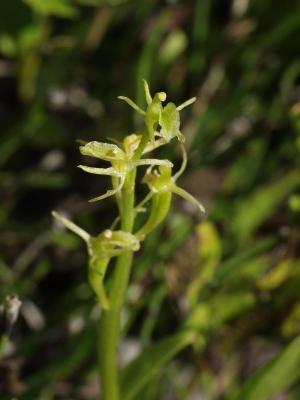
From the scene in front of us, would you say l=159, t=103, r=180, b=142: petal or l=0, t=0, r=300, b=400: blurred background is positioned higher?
l=0, t=0, r=300, b=400: blurred background

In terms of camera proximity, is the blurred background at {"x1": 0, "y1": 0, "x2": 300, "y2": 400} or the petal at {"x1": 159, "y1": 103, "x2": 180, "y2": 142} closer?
the petal at {"x1": 159, "y1": 103, "x2": 180, "y2": 142}

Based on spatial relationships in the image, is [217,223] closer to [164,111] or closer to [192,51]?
[192,51]

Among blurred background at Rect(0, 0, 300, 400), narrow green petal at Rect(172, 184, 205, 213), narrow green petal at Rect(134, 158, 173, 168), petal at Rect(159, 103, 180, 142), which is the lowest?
narrow green petal at Rect(172, 184, 205, 213)

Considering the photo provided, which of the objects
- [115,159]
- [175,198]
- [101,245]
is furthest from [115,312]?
[175,198]

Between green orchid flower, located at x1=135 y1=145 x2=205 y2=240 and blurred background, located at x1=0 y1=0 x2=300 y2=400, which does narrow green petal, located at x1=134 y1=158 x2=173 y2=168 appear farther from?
blurred background, located at x1=0 y1=0 x2=300 y2=400

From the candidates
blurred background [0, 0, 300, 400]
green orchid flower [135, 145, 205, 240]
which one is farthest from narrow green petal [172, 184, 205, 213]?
blurred background [0, 0, 300, 400]

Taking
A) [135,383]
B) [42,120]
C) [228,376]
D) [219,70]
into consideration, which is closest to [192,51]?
[219,70]
